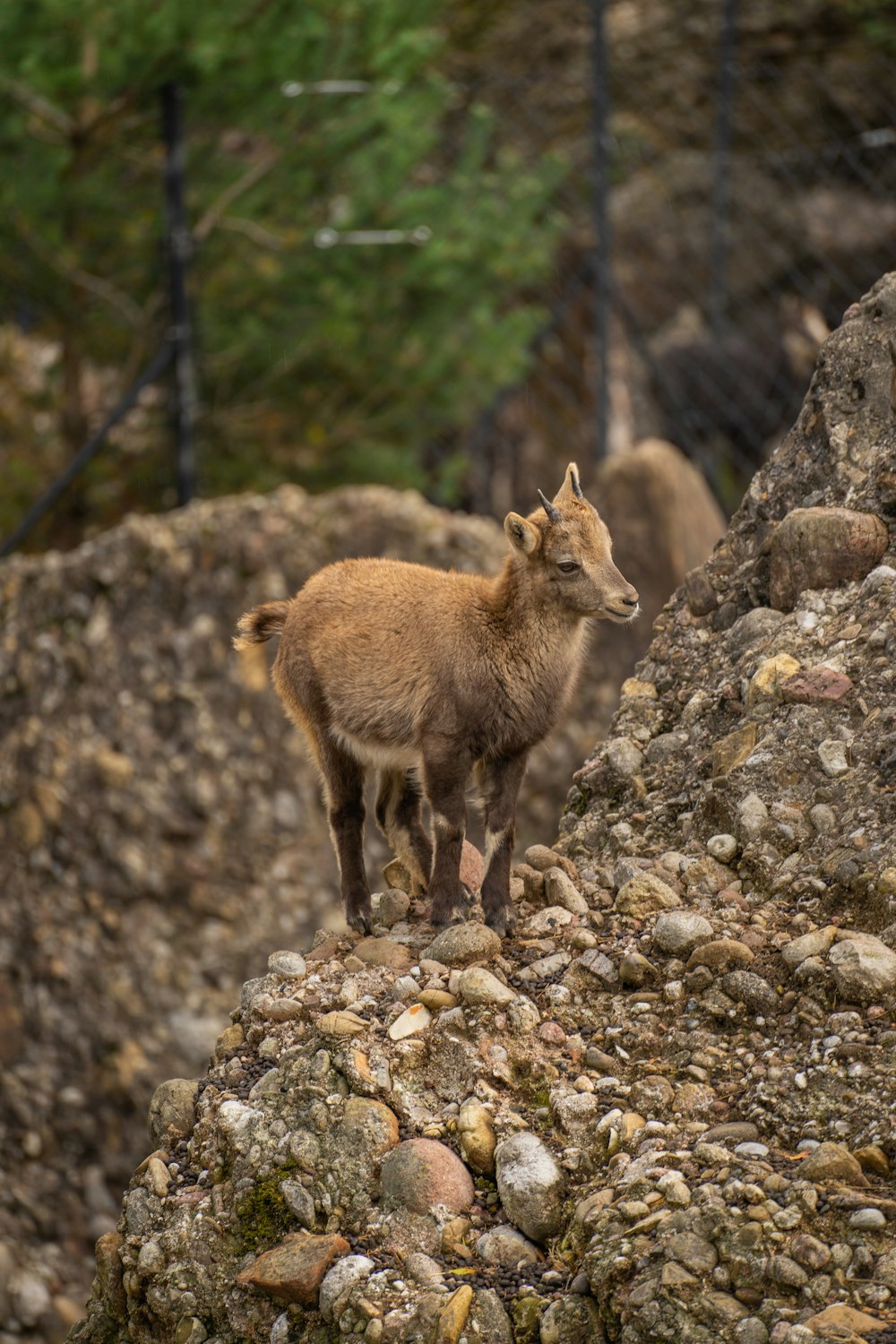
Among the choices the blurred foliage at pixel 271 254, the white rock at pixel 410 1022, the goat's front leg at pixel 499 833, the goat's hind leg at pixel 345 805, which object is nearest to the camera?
the white rock at pixel 410 1022

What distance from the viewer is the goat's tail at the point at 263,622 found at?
5824 millimetres

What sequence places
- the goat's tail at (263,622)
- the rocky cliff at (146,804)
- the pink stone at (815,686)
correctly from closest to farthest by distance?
the pink stone at (815,686) → the goat's tail at (263,622) → the rocky cliff at (146,804)

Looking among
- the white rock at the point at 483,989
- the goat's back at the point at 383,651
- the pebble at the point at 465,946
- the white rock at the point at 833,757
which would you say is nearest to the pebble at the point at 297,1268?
the white rock at the point at 483,989

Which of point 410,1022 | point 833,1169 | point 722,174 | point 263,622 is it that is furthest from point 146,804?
point 722,174

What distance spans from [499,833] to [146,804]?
4.53 metres

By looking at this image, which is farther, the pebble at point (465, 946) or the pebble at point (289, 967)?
the pebble at point (289, 967)

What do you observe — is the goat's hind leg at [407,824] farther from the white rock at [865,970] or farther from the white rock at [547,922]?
the white rock at [865,970]

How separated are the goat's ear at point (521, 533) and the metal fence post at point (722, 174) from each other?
28.6 feet

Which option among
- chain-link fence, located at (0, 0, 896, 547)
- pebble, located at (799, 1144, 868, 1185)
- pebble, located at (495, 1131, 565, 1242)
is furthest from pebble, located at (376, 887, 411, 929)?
chain-link fence, located at (0, 0, 896, 547)

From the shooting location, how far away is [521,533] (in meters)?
5.19

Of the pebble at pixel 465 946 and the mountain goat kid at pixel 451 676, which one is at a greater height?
the mountain goat kid at pixel 451 676

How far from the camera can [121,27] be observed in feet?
34.2

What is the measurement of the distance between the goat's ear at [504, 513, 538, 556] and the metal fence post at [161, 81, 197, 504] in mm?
6522

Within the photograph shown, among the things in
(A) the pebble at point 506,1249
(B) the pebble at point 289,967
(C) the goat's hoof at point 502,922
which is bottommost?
(B) the pebble at point 289,967
